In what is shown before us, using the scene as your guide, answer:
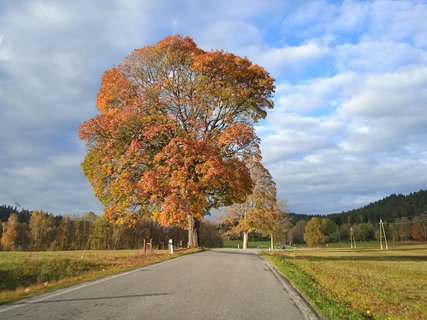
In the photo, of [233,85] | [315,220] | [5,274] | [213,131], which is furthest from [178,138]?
[315,220]

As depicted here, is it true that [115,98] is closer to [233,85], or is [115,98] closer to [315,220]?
[233,85]

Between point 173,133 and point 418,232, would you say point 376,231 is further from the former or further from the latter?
point 173,133

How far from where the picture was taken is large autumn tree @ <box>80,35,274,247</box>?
2266 centimetres

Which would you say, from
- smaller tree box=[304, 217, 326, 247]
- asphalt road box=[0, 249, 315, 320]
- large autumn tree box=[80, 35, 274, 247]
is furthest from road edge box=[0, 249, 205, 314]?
smaller tree box=[304, 217, 326, 247]

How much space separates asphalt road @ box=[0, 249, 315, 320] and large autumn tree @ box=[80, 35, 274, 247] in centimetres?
1211

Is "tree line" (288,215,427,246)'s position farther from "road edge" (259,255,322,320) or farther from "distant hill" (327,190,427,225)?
"road edge" (259,255,322,320)

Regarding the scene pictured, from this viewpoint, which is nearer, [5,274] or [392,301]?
[392,301]

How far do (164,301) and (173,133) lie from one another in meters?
19.4

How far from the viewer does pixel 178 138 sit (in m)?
23.0

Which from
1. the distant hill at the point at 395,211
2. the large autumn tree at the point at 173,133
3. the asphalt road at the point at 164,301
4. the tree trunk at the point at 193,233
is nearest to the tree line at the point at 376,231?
the distant hill at the point at 395,211

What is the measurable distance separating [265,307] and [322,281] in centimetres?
571

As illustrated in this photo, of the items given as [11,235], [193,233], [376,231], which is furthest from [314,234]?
[193,233]

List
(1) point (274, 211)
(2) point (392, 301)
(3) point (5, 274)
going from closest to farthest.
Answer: (2) point (392, 301) < (3) point (5, 274) < (1) point (274, 211)

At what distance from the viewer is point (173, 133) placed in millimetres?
25953
